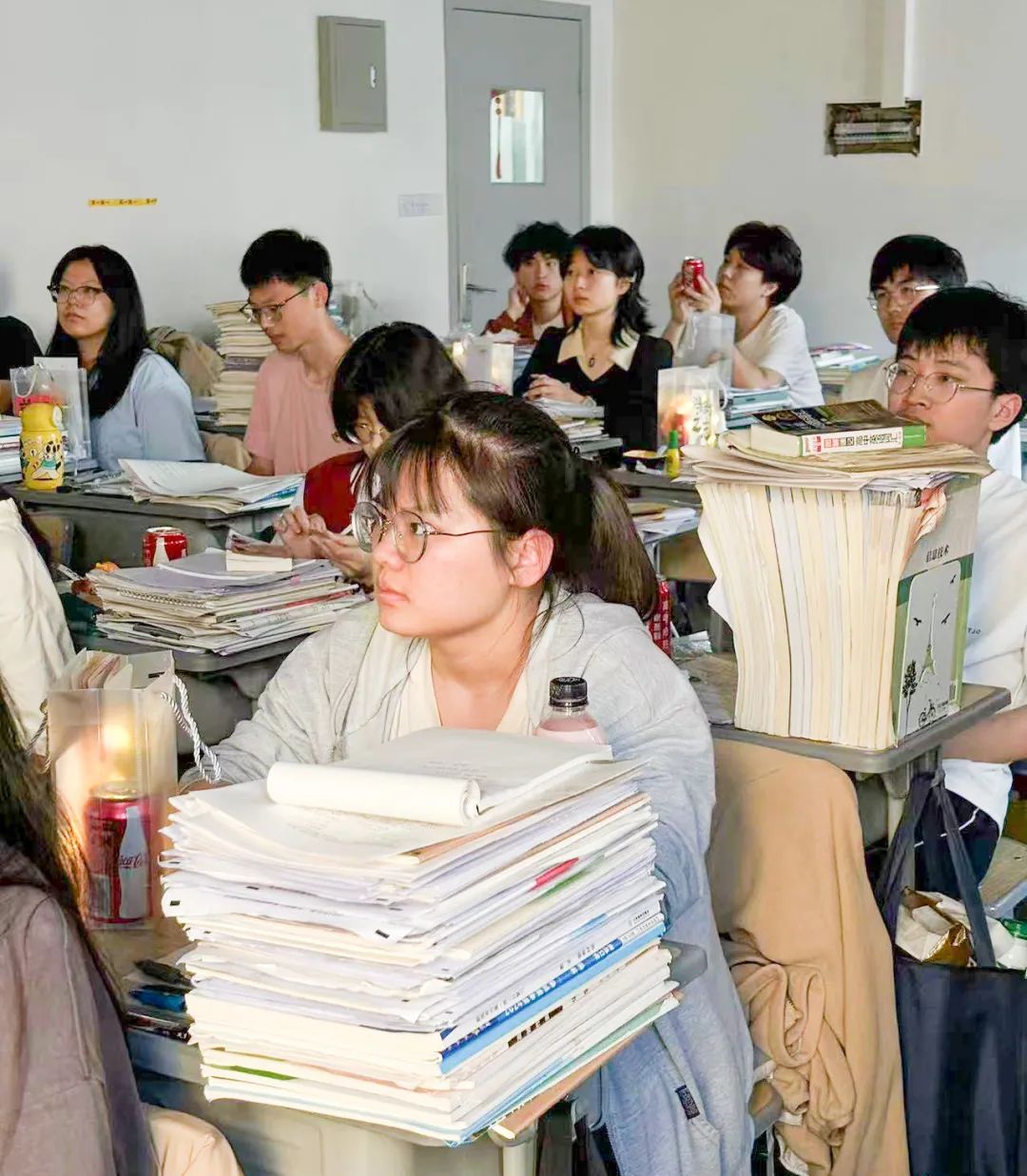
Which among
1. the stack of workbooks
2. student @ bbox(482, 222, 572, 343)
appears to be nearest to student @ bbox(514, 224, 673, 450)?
student @ bbox(482, 222, 572, 343)

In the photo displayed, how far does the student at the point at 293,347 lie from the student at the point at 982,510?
216cm

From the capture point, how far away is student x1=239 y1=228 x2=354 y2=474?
4.59 meters

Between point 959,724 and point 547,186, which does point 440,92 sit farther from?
point 959,724

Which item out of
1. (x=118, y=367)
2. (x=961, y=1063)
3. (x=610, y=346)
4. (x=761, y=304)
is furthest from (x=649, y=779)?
(x=761, y=304)

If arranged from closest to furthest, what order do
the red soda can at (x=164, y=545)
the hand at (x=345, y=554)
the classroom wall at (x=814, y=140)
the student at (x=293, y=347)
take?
the hand at (x=345, y=554), the red soda can at (x=164, y=545), the student at (x=293, y=347), the classroom wall at (x=814, y=140)

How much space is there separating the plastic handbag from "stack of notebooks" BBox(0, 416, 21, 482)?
2.78m

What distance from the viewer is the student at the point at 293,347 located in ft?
15.1

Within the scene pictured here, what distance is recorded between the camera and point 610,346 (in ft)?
16.6

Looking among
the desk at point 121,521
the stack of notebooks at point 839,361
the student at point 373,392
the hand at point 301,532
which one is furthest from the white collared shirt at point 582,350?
the hand at point 301,532

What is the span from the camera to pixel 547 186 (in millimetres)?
7289

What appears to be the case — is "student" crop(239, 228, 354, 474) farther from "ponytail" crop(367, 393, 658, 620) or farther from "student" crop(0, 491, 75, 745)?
"ponytail" crop(367, 393, 658, 620)

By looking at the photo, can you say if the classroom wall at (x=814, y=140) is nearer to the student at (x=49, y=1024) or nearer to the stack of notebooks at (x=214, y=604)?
the stack of notebooks at (x=214, y=604)

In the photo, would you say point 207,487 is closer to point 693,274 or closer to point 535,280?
point 693,274

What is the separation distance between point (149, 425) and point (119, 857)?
291cm
